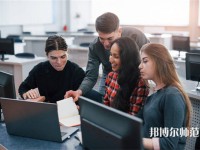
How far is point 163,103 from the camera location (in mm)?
1544

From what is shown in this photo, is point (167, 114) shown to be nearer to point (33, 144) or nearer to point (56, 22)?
point (33, 144)

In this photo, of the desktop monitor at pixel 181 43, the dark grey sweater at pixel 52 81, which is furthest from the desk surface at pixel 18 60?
the desktop monitor at pixel 181 43

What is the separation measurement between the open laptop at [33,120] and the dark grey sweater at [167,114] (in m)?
0.46

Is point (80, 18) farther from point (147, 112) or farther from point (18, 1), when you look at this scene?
point (147, 112)

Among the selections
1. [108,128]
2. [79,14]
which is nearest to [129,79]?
[108,128]

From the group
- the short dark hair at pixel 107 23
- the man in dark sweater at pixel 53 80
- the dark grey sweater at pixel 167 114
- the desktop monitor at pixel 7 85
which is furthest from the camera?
the man in dark sweater at pixel 53 80

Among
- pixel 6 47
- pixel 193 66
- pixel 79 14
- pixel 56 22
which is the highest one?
pixel 79 14

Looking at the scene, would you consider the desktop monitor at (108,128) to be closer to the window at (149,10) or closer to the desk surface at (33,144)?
the desk surface at (33,144)

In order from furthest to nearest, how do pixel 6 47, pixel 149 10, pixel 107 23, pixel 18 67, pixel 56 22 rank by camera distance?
pixel 56 22 < pixel 149 10 < pixel 6 47 < pixel 18 67 < pixel 107 23

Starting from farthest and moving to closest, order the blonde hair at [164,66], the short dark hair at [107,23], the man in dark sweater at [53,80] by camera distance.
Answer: the man in dark sweater at [53,80]
the short dark hair at [107,23]
the blonde hair at [164,66]

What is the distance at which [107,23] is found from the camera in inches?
82.6

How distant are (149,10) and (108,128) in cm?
923

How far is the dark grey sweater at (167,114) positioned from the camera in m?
1.49

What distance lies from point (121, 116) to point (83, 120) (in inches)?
10.1
